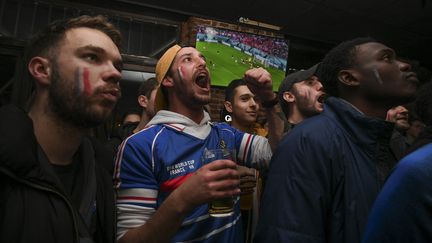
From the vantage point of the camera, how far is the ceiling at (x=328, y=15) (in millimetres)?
5121

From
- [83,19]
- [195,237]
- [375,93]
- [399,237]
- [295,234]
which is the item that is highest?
[83,19]

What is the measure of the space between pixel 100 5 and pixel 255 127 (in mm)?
3291

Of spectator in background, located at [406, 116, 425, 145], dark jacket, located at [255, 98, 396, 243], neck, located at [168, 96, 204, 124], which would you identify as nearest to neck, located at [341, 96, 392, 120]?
dark jacket, located at [255, 98, 396, 243]

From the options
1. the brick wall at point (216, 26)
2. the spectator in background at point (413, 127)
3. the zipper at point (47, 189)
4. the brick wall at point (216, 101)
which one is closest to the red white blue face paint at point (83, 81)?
the zipper at point (47, 189)

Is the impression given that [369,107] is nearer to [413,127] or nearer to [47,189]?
[47,189]

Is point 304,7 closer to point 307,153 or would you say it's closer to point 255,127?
point 255,127

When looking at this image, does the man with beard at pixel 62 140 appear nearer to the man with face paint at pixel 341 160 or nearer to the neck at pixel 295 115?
the man with face paint at pixel 341 160

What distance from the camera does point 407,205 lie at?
83 cm

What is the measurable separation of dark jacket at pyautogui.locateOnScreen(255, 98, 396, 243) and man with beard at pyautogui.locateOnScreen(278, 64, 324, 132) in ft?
3.78

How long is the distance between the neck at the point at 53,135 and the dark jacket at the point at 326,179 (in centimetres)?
84

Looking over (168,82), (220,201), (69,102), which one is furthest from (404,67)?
(69,102)

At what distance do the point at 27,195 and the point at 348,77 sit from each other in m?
1.45

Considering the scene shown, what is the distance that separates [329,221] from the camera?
124 centimetres

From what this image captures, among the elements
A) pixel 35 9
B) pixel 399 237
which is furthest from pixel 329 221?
pixel 35 9
